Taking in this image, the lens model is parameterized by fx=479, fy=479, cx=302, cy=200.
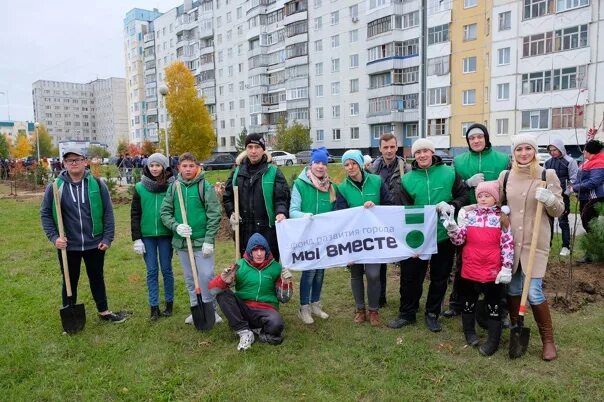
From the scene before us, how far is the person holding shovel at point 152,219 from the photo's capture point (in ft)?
19.0

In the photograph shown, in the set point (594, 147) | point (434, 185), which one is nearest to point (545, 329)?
point (434, 185)

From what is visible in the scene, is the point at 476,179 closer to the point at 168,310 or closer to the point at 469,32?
the point at 168,310

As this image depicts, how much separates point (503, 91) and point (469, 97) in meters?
4.12

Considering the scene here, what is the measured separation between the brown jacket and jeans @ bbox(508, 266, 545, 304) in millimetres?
76

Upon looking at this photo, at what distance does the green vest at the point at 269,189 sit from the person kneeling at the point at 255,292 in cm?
36

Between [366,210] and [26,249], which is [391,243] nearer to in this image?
[366,210]

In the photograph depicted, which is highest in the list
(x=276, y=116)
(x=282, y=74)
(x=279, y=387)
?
(x=282, y=74)

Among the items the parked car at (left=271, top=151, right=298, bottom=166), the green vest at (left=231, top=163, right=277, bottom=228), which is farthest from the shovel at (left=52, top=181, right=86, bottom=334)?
the parked car at (left=271, top=151, right=298, bottom=166)

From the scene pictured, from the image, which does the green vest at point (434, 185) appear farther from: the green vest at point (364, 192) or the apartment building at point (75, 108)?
the apartment building at point (75, 108)

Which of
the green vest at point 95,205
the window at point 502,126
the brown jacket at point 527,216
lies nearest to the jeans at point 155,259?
the green vest at point 95,205

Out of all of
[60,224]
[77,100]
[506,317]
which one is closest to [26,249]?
[60,224]

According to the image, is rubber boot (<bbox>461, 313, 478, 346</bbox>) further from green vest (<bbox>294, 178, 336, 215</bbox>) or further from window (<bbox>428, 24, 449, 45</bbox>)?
window (<bbox>428, 24, 449, 45</bbox>)

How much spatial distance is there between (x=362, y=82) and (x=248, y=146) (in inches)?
1983

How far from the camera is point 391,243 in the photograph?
5.54 metres
